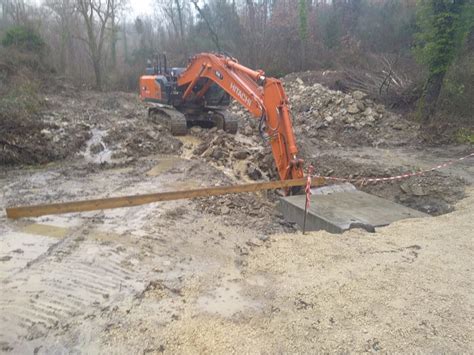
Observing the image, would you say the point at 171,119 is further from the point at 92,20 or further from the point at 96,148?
the point at 92,20

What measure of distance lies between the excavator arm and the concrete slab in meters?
0.58

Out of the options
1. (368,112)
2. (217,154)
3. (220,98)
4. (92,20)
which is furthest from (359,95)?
(92,20)

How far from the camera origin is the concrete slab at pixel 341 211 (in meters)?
5.73

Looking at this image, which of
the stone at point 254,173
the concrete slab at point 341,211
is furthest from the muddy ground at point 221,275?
the stone at point 254,173

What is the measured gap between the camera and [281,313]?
3.53 meters

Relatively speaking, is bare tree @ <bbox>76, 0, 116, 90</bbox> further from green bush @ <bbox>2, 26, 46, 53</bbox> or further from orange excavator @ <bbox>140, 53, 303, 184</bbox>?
orange excavator @ <bbox>140, 53, 303, 184</bbox>

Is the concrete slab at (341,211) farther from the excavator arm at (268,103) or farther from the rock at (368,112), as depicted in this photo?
the rock at (368,112)

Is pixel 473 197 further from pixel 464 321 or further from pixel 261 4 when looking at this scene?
pixel 261 4

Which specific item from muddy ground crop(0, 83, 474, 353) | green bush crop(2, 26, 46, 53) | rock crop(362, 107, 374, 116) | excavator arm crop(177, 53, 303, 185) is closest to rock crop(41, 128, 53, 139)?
muddy ground crop(0, 83, 474, 353)

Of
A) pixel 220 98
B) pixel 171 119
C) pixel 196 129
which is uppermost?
pixel 220 98

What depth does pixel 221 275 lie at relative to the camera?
4.32 metres

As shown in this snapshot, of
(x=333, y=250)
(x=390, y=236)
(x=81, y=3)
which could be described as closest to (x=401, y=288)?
(x=333, y=250)

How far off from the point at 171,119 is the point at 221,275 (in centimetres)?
794

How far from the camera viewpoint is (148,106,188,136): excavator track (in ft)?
37.4
